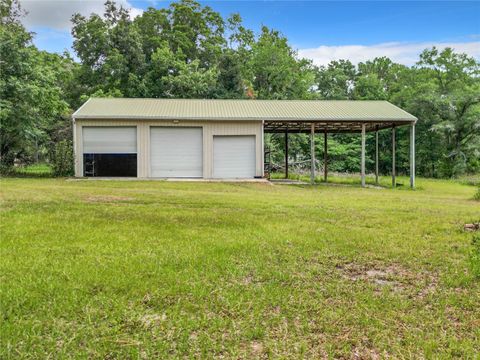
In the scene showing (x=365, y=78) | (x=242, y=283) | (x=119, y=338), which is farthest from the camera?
(x=365, y=78)

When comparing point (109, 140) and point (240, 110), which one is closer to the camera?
point (109, 140)

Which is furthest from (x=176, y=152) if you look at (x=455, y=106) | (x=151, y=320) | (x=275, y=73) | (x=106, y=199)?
(x=455, y=106)

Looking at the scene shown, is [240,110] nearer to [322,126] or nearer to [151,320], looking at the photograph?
[322,126]

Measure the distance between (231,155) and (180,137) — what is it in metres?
2.28

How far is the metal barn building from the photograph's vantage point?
16.0 meters

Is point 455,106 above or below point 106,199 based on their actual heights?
above

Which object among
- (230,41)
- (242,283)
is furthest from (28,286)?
(230,41)

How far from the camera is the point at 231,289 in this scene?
137 inches

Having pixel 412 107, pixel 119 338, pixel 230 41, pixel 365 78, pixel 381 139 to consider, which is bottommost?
pixel 119 338

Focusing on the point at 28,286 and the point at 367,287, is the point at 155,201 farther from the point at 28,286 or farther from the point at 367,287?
the point at 367,287

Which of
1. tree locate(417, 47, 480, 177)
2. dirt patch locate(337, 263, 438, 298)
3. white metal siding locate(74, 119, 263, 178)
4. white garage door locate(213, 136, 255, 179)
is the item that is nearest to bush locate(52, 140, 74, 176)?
white metal siding locate(74, 119, 263, 178)

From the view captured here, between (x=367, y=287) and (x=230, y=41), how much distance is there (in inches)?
1337

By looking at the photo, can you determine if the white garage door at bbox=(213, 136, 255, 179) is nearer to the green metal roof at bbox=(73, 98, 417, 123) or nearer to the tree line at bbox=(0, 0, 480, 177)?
the green metal roof at bbox=(73, 98, 417, 123)

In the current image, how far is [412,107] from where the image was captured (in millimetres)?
27469
